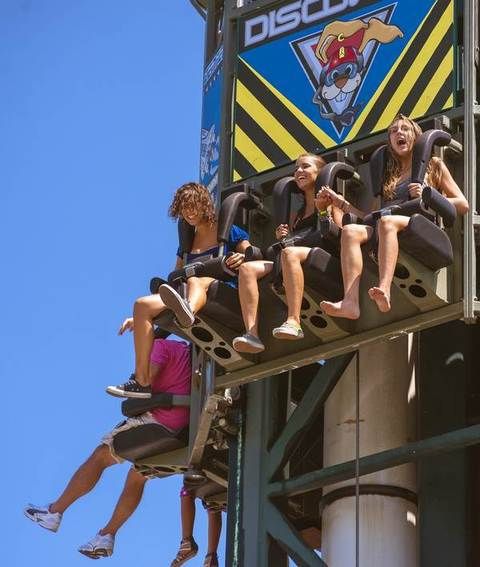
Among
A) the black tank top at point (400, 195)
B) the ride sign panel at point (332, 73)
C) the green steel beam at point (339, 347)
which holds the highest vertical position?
the ride sign panel at point (332, 73)

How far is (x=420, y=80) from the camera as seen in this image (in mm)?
18750

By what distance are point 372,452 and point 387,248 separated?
254 cm

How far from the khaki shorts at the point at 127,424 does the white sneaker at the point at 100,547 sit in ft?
2.37

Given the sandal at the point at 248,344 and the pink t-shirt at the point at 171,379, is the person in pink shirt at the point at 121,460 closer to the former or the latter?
the pink t-shirt at the point at 171,379

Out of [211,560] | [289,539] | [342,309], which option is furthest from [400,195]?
[211,560]

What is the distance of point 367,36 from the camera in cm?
1934

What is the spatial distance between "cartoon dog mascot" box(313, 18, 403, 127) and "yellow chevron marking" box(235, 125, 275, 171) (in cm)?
70

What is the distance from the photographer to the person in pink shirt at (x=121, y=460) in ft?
64.2

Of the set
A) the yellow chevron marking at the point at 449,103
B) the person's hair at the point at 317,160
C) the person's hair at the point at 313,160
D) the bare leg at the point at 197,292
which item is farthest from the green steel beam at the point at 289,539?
the yellow chevron marking at the point at 449,103

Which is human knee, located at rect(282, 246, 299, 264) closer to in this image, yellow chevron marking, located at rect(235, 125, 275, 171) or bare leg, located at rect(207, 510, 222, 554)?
yellow chevron marking, located at rect(235, 125, 275, 171)

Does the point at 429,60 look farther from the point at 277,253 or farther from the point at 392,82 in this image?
the point at 277,253

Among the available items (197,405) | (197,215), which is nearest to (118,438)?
(197,405)

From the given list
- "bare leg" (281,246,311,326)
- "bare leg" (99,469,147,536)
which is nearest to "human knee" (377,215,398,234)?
"bare leg" (281,246,311,326)

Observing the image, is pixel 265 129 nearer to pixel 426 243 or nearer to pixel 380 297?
pixel 426 243
